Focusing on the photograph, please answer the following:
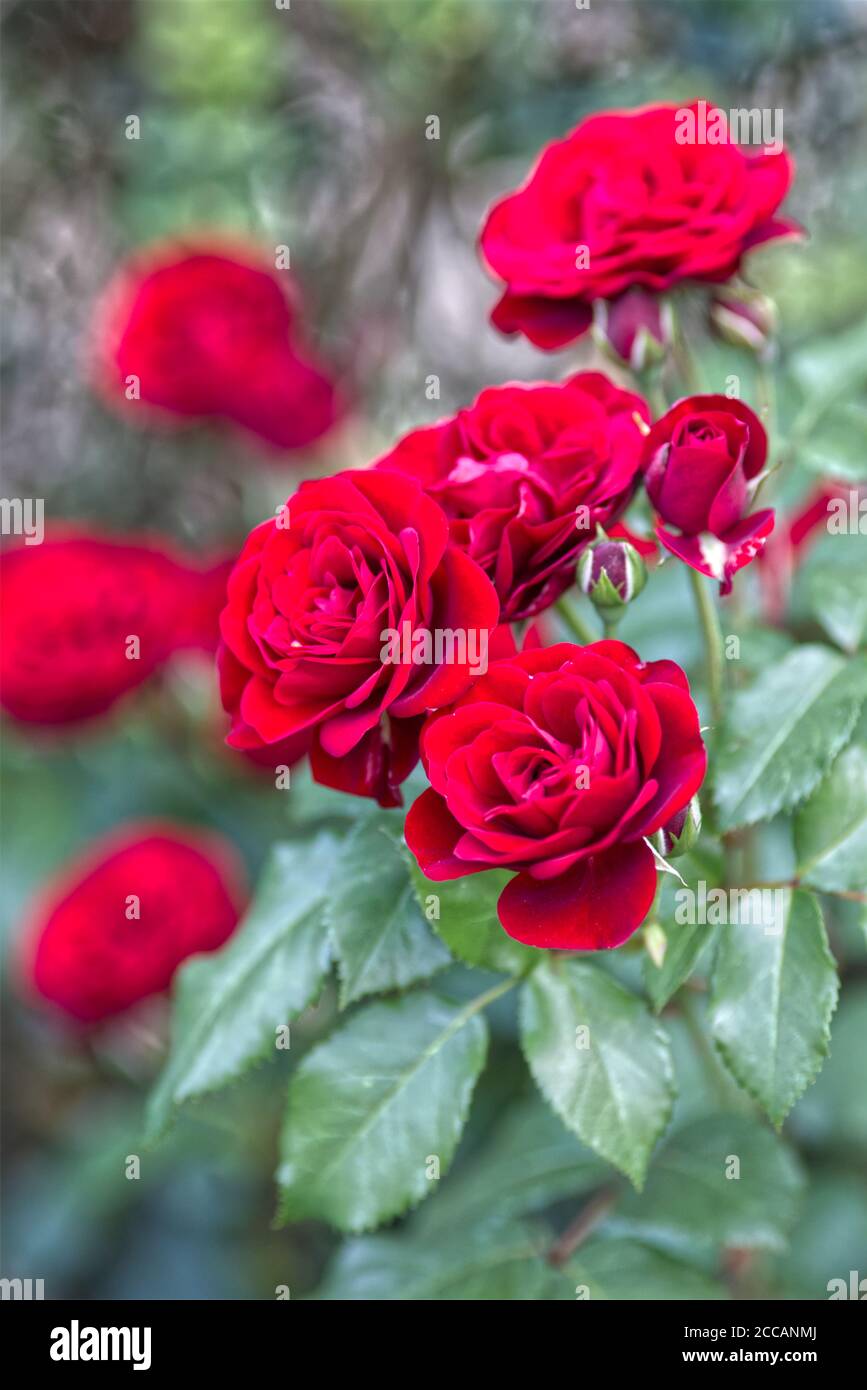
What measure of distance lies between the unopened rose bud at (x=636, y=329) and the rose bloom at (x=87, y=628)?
1.88 feet

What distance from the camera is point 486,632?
1.73 ft

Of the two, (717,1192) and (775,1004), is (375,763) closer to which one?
(775,1004)

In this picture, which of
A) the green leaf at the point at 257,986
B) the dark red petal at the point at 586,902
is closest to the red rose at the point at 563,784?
the dark red petal at the point at 586,902

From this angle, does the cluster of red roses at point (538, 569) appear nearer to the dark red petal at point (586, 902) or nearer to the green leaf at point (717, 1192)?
the dark red petal at point (586, 902)

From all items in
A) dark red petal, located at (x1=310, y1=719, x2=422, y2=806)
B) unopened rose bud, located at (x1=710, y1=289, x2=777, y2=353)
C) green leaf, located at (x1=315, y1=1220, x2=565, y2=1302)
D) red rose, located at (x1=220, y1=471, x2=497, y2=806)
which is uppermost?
unopened rose bud, located at (x1=710, y1=289, x2=777, y2=353)

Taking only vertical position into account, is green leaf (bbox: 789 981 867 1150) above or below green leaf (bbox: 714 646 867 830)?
below

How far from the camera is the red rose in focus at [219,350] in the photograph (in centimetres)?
136

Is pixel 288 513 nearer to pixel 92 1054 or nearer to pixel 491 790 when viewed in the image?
pixel 491 790

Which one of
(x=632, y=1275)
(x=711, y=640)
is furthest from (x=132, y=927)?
(x=711, y=640)

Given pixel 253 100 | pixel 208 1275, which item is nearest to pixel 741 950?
pixel 208 1275

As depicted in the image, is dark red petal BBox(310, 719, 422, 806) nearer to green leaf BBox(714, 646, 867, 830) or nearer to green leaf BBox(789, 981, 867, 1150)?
green leaf BBox(714, 646, 867, 830)

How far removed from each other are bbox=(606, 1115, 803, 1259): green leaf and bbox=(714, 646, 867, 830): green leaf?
0.27 meters

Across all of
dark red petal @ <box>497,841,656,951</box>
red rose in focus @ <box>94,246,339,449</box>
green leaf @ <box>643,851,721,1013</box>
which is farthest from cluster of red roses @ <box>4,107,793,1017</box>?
red rose in focus @ <box>94,246,339,449</box>

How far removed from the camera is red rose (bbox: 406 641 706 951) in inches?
19.3
